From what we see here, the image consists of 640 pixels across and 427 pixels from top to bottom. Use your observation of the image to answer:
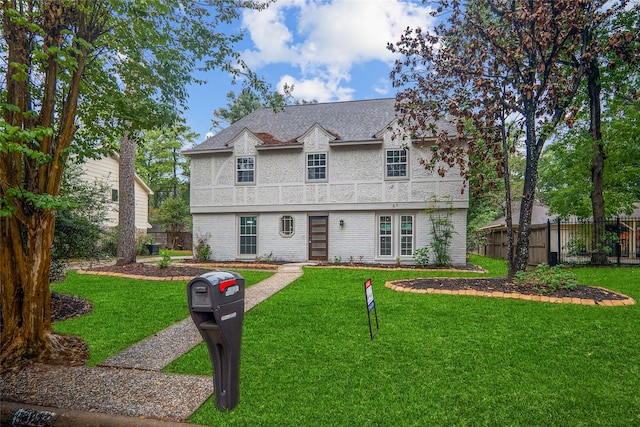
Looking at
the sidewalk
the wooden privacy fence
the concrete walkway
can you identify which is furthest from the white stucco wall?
the sidewalk

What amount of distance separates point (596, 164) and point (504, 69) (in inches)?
320

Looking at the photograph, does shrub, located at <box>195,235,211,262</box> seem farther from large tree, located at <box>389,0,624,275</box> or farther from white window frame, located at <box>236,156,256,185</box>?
large tree, located at <box>389,0,624,275</box>

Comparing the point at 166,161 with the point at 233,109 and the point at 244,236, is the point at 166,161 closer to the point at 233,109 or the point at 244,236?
the point at 233,109

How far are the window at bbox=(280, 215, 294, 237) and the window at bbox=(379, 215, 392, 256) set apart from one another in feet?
12.4

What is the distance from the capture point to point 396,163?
48.2 feet

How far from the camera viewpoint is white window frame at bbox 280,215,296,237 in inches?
619

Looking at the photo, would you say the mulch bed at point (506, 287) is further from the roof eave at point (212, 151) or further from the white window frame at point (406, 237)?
the roof eave at point (212, 151)

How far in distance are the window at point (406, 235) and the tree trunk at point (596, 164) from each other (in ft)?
21.7

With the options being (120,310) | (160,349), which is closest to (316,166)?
(120,310)

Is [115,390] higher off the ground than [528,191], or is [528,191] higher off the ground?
[528,191]

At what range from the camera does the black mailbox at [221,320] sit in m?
2.57

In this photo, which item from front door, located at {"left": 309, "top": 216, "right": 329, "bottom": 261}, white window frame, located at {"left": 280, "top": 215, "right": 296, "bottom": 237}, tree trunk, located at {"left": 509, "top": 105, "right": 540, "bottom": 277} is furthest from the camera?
white window frame, located at {"left": 280, "top": 215, "right": 296, "bottom": 237}

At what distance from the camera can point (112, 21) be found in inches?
197

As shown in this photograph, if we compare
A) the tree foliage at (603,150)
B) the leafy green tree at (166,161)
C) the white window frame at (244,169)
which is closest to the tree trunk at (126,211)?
the white window frame at (244,169)
